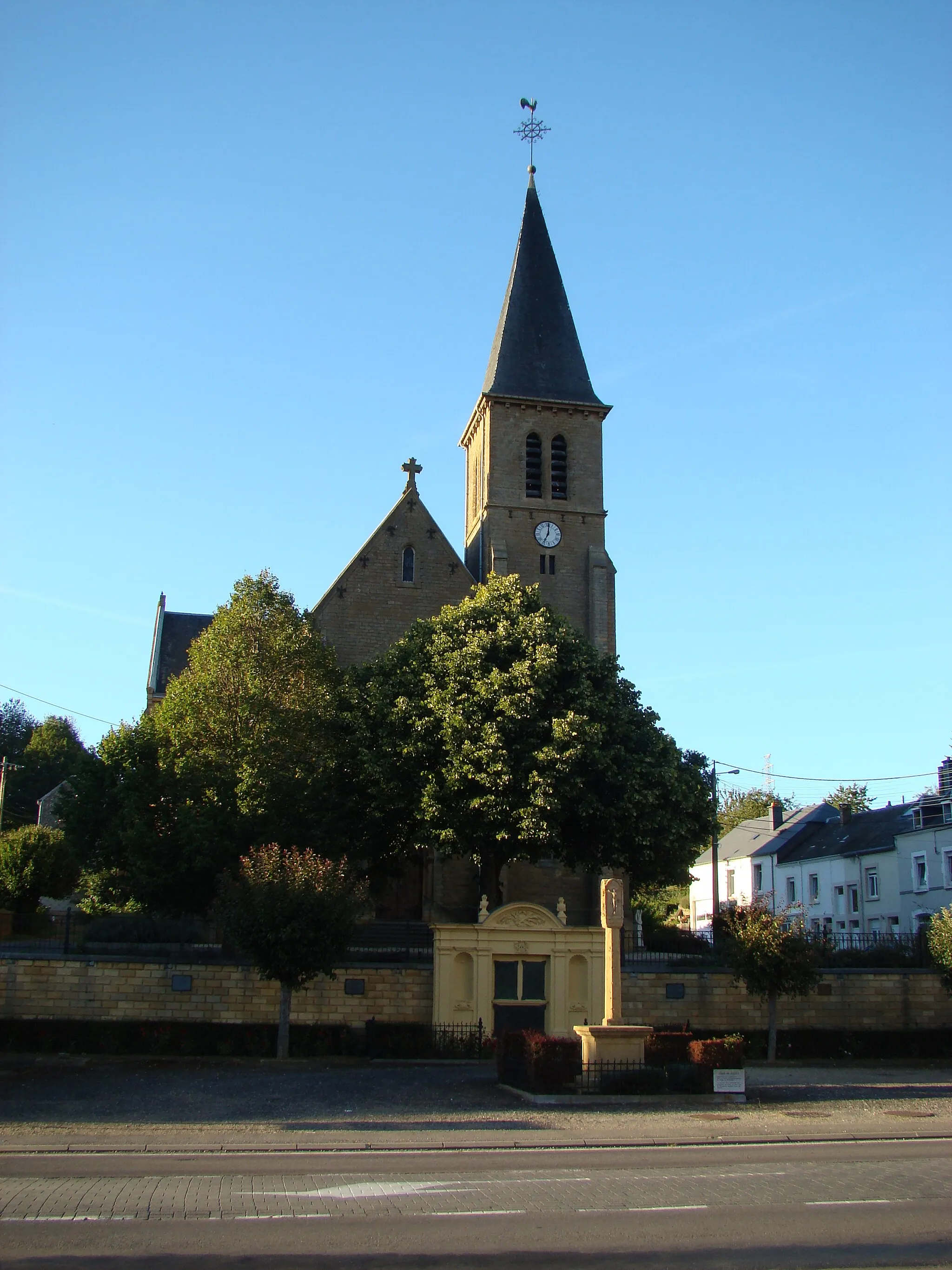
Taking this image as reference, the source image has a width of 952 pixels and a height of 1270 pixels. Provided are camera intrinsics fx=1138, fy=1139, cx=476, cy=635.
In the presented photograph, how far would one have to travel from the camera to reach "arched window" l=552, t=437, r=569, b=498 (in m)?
46.0

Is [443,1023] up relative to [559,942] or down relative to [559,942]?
down

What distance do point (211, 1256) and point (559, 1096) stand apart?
38.9 feet

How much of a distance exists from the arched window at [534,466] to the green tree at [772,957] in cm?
2311

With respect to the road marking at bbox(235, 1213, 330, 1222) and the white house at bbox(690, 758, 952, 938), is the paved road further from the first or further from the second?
the white house at bbox(690, 758, 952, 938)

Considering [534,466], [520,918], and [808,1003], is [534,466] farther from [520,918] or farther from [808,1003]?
[808,1003]

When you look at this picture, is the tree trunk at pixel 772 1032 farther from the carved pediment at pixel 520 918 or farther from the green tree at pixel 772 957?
the carved pediment at pixel 520 918

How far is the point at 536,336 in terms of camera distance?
4853 centimetres

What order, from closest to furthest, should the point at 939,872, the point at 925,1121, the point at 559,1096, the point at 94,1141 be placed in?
the point at 94,1141, the point at 925,1121, the point at 559,1096, the point at 939,872

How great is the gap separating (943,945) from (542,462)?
25.3 m

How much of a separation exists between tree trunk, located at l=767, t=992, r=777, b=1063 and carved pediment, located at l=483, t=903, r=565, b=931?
5155mm

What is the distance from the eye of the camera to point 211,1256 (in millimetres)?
8469

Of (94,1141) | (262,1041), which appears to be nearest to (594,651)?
(262,1041)

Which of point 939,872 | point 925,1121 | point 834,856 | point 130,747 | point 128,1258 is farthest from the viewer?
point 834,856

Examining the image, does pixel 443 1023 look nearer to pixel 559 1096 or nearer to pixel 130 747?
pixel 559 1096
